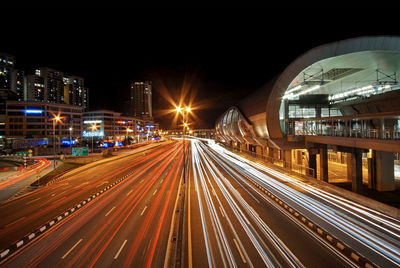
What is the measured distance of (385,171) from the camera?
20.3 meters

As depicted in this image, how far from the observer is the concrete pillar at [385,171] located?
66.3 feet

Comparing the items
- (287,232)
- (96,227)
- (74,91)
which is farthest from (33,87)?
(287,232)

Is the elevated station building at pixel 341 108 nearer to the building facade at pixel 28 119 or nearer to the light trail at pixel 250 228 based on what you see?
the light trail at pixel 250 228

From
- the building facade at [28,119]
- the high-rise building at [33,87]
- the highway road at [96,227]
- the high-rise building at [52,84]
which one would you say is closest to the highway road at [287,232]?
the highway road at [96,227]

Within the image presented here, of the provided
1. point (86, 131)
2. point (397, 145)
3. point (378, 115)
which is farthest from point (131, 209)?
point (86, 131)

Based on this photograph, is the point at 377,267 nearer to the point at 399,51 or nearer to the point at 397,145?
the point at 397,145

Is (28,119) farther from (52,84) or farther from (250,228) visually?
(52,84)

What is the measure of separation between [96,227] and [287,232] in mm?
10275

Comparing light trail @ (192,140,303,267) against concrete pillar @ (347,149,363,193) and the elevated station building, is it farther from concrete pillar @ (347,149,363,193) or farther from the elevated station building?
concrete pillar @ (347,149,363,193)

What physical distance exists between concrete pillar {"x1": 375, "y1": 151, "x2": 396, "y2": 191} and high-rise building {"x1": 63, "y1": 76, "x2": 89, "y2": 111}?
18174 cm

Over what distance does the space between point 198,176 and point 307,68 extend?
64.0ft

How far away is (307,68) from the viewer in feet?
78.7

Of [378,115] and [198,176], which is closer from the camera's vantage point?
[378,115]

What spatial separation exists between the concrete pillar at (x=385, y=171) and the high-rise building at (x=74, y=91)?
596 ft
